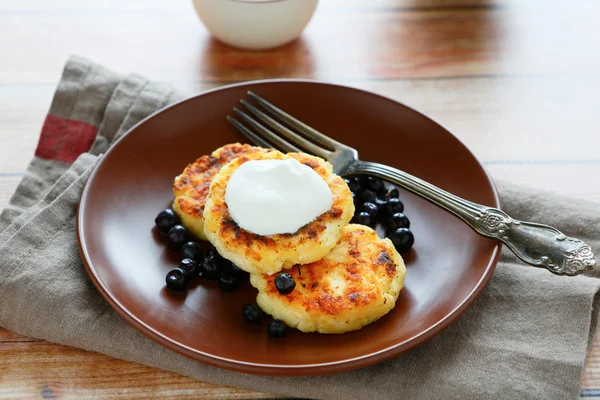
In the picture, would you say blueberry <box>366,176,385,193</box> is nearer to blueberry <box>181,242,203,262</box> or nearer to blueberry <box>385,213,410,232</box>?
blueberry <box>385,213,410,232</box>

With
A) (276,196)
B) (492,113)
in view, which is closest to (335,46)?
(492,113)

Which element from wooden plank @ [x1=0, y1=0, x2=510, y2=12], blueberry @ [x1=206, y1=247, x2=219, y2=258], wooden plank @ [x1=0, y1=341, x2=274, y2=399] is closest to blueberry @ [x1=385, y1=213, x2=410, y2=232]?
blueberry @ [x1=206, y1=247, x2=219, y2=258]

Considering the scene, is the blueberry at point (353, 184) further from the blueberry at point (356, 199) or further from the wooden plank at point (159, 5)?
the wooden plank at point (159, 5)

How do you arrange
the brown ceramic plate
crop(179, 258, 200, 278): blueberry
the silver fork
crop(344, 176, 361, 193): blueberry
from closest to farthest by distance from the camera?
the brown ceramic plate, the silver fork, crop(179, 258, 200, 278): blueberry, crop(344, 176, 361, 193): blueberry

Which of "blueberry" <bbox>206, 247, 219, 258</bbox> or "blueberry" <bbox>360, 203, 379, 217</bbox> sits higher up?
"blueberry" <bbox>360, 203, 379, 217</bbox>

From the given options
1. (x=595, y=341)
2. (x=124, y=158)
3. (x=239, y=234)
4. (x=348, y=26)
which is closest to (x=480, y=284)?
(x=595, y=341)

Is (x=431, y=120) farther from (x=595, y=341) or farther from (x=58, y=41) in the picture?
(x=58, y=41)
